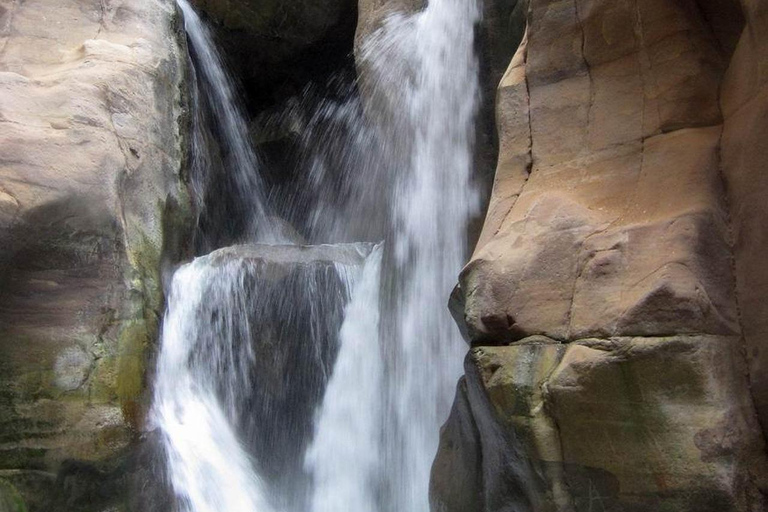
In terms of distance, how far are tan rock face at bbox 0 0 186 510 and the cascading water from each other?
57cm

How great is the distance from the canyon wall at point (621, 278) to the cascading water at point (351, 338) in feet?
5.57

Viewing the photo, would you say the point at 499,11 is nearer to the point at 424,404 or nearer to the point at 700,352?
the point at 424,404

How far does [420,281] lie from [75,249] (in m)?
2.71

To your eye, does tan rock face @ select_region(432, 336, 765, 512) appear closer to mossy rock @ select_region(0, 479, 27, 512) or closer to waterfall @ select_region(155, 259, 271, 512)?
waterfall @ select_region(155, 259, 271, 512)

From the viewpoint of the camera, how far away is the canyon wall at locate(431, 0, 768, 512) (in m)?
3.45

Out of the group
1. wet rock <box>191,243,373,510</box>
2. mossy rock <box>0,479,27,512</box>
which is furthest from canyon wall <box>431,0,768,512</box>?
mossy rock <box>0,479,27,512</box>

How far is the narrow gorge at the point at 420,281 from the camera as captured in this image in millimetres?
3598

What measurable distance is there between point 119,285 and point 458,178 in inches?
116

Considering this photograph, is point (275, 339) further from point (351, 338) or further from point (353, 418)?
point (353, 418)

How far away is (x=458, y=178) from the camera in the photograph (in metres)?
6.97

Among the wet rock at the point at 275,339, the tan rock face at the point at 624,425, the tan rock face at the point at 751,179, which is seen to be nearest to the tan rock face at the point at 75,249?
the wet rock at the point at 275,339

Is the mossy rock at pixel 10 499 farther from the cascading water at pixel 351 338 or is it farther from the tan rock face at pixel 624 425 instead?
the tan rock face at pixel 624 425

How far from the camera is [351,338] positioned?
23.1 ft

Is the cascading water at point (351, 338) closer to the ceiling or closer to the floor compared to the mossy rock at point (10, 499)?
closer to the ceiling
